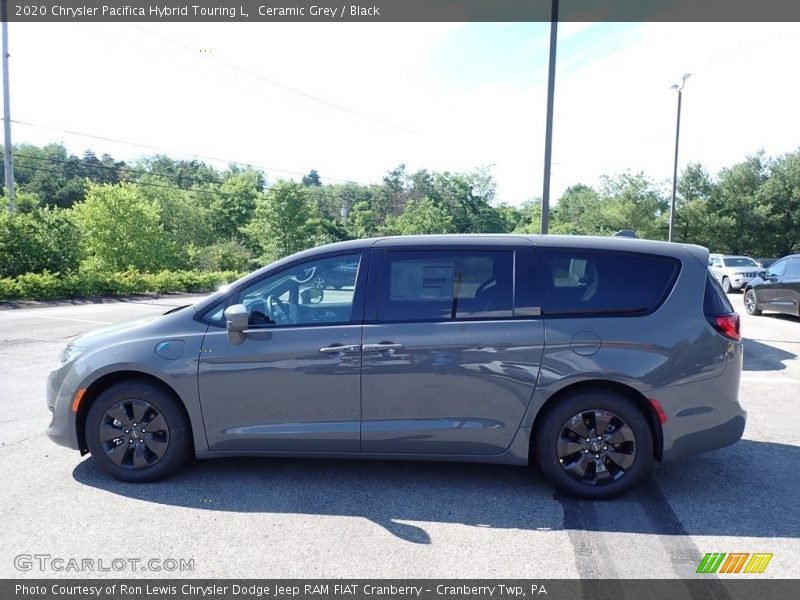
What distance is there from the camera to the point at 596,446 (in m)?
3.88

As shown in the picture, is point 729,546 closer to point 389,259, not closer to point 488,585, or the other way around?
point 488,585

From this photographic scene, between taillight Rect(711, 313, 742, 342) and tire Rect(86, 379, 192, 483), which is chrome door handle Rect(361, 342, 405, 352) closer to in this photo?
tire Rect(86, 379, 192, 483)

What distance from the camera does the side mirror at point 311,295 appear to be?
413 centimetres

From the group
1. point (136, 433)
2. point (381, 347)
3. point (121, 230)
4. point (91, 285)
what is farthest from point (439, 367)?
point (121, 230)

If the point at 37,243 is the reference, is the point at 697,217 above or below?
above

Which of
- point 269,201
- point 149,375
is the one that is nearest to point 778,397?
point 149,375

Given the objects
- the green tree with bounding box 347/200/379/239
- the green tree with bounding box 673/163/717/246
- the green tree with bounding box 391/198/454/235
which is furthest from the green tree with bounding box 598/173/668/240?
the green tree with bounding box 347/200/379/239

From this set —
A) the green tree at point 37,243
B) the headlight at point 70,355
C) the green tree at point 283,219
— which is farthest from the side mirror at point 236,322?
the green tree at point 283,219

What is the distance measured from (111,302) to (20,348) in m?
11.9

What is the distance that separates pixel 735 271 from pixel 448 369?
88.7 feet

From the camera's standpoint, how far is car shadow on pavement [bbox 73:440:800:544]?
355 centimetres

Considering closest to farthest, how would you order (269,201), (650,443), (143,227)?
(650,443), (143,227), (269,201)

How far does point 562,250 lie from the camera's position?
4.12m

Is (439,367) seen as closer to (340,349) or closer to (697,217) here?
(340,349)
